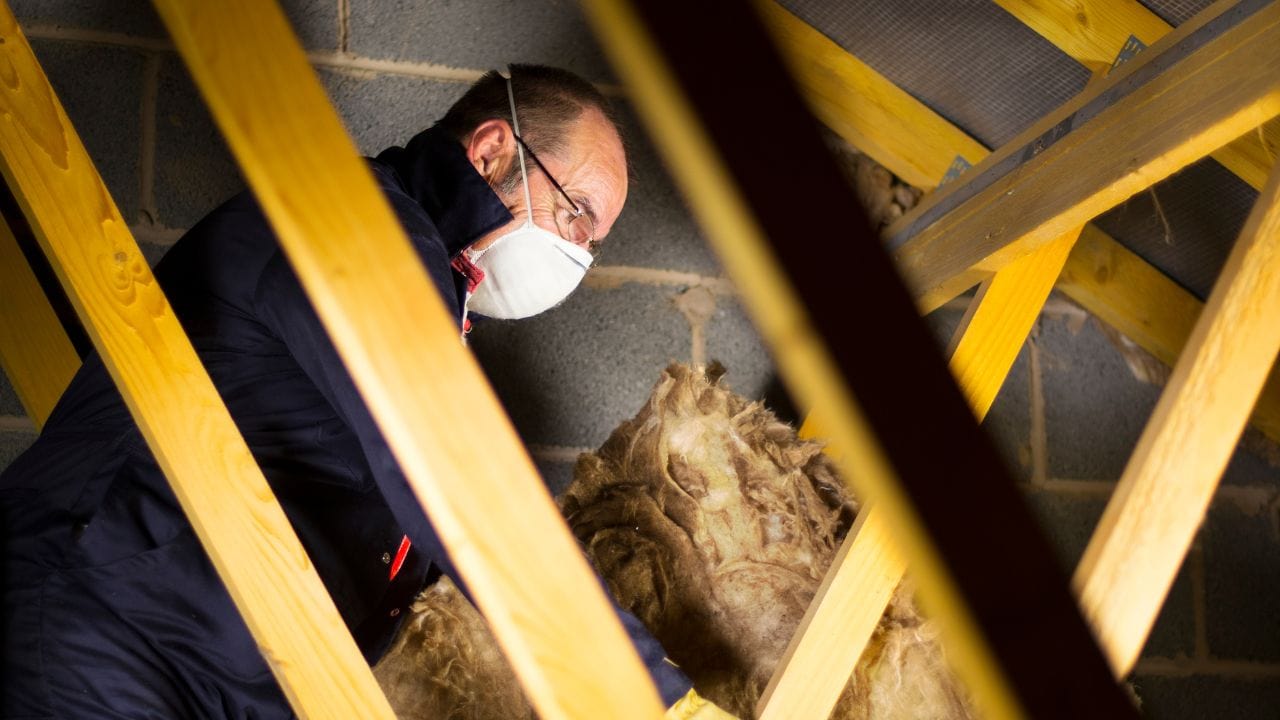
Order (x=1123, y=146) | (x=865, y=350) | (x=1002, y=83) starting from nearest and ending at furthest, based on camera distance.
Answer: (x=865, y=350), (x=1123, y=146), (x=1002, y=83)

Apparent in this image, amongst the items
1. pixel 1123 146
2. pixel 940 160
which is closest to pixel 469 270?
pixel 1123 146

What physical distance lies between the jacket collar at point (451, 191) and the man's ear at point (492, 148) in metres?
0.15

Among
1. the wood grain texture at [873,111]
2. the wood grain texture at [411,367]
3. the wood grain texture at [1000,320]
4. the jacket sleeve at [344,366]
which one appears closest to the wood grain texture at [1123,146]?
the wood grain texture at [1000,320]

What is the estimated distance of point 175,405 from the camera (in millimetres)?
1042

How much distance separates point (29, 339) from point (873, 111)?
62.6 inches

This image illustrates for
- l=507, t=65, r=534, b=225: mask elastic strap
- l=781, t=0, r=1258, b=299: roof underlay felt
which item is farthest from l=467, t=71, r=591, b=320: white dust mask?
l=781, t=0, r=1258, b=299: roof underlay felt

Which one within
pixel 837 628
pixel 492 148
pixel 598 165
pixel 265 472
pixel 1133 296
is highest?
pixel 1133 296

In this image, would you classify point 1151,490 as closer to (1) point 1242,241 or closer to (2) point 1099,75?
(1) point 1242,241

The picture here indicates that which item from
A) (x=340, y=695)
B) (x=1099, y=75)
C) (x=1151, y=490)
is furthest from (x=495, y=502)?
(x=1099, y=75)

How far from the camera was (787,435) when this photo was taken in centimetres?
166

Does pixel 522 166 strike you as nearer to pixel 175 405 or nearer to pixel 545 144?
pixel 545 144

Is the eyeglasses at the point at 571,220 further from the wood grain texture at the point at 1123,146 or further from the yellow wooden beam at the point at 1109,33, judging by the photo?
the yellow wooden beam at the point at 1109,33

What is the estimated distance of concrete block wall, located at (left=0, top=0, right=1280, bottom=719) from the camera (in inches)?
78.0

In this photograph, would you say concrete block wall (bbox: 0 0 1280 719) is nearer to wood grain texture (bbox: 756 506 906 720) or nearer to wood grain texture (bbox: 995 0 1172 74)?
wood grain texture (bbox: 756 506 906 720)
